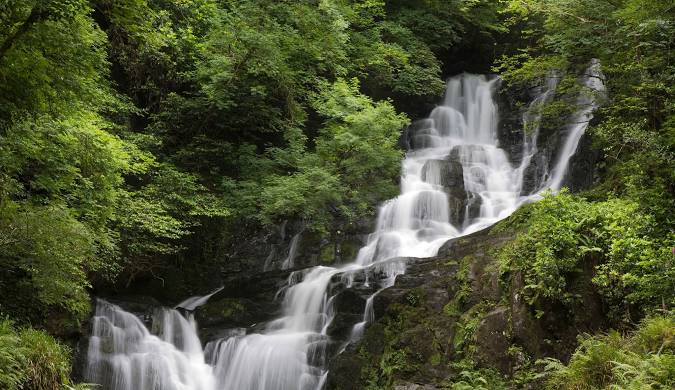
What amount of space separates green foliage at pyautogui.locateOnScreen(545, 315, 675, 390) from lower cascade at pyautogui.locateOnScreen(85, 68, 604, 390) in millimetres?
5273

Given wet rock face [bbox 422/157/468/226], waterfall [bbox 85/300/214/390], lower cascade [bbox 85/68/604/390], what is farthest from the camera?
wet rock face [bbox 422/157/468/226]

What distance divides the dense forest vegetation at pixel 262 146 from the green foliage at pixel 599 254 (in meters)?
0.03

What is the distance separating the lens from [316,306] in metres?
13.2

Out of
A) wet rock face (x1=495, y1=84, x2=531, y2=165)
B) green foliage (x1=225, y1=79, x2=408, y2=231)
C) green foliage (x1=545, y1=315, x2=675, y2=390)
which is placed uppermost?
wet rock face (x1=495, y1=84, x2=531, y2=165)

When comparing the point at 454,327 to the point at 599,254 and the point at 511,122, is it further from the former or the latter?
the point at 511,122

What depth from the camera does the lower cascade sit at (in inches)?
→ 448

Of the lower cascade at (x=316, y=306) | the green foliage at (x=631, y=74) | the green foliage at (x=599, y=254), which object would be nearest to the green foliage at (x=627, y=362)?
the green foliage at (x=599, y=254)

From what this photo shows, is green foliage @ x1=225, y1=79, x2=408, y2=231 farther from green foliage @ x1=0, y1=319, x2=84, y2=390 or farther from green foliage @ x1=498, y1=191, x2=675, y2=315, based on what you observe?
green foliage @ x1=0, y1=319, x2=84, y2=390

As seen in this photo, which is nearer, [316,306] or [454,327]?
[454,327]

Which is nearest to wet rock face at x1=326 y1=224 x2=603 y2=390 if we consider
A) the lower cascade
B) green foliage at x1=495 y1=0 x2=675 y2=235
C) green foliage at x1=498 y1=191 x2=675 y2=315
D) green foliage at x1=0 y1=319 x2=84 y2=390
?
green foliage at x1=498 y1=191 x2=675 y2=315

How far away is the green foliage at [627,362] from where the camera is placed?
232 inches

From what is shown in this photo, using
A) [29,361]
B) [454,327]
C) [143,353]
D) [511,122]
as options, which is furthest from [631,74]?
[29,361]

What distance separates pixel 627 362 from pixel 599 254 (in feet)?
7.14

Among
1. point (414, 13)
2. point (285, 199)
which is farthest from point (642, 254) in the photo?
point (414, 13)
